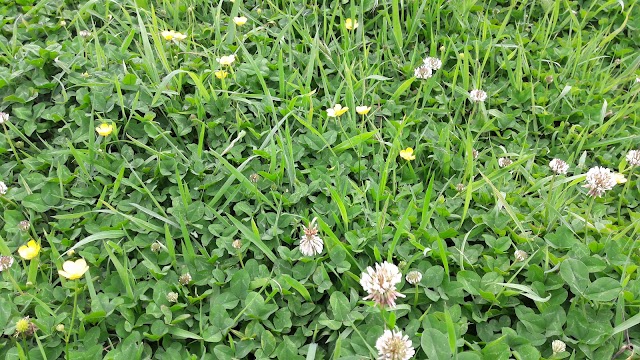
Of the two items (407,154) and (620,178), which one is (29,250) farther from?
(620,178)

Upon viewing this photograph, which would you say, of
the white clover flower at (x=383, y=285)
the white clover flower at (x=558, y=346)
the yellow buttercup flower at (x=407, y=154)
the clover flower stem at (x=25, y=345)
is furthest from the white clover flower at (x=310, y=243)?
the clover flower stem at (x=25, y=345)

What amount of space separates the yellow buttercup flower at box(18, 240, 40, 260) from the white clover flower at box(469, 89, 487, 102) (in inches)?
68.6

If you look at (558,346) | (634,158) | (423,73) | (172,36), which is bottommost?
(558,346)

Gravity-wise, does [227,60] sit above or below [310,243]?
above

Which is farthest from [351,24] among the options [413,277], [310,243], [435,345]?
[435,345]

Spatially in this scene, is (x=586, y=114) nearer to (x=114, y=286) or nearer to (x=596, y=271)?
(x=596, y=271)

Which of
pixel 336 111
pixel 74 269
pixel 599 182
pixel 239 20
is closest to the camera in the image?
pixel 74 269

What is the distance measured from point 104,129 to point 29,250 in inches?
20.9

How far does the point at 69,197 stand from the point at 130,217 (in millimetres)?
340

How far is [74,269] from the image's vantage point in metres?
1.62

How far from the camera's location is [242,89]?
2320 millimetres

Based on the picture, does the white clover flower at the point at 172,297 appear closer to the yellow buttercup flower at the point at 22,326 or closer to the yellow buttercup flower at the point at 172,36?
the yellow buttercup flower at the point at 22,326

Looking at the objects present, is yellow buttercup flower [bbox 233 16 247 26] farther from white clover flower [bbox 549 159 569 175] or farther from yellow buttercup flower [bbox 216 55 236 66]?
white clover flower [bbox 549 159 569 175]

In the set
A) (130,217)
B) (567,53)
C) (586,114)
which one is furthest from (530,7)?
(130,217)
